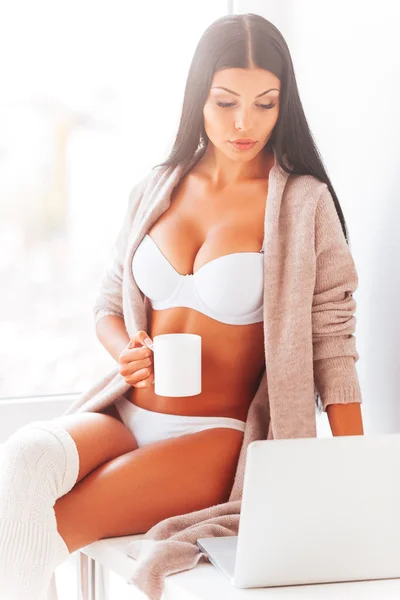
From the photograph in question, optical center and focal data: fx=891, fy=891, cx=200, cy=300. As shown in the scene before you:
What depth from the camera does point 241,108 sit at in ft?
5.62

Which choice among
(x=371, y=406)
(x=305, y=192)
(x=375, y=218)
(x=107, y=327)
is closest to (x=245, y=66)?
(x=305, y=192)

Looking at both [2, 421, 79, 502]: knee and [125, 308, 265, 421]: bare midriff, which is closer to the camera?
[2, 421, 79, 502]: knee

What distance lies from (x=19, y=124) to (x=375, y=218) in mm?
955

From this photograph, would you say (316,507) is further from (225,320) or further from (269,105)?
(269,105)

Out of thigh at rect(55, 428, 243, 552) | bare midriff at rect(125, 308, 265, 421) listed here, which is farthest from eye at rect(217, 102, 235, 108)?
thigh at rect(55, 428, 243, 552)

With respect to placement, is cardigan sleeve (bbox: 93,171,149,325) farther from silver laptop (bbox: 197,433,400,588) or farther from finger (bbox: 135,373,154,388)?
silver laptop (bbox: 197,433,400,588)

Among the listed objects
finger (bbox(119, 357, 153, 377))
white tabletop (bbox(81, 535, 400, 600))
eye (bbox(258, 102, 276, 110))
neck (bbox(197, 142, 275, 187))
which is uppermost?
eye (bbox(258, 102, 276, 110))

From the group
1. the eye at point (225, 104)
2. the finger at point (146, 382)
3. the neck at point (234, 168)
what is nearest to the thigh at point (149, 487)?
the finger at point (146, 382)

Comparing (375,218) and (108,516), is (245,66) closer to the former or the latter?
(375,218)

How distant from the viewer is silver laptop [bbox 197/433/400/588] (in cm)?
121

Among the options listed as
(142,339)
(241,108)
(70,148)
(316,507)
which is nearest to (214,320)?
(142,339)

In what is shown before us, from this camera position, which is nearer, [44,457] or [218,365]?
[44,457]

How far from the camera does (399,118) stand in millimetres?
1788

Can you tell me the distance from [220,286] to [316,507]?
1.84ft
